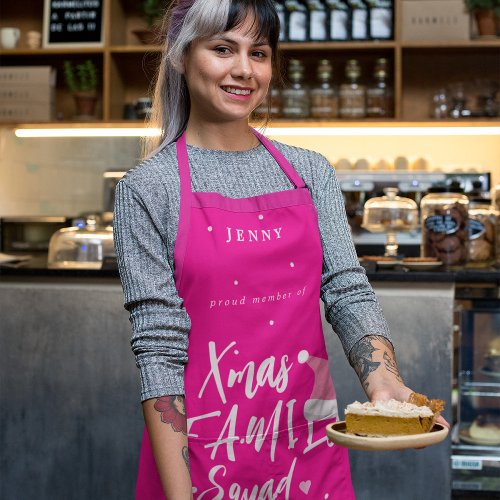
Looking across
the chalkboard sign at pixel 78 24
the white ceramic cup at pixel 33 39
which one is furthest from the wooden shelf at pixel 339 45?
the white ceramic cup at pixel 33 39

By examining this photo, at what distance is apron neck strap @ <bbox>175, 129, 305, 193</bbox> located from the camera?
146cm

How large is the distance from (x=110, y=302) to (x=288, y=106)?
2169 millimetres

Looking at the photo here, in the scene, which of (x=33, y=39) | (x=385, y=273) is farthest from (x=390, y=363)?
(x=33, y=39)

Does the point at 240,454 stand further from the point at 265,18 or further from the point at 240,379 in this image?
the point at 265,18

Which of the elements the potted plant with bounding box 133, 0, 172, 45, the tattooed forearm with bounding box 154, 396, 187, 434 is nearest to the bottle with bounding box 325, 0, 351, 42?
the potted plant with bounding box 133, 0, 172, 45

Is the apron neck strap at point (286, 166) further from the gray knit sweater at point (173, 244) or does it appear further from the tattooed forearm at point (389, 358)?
the tattooed forearm at point (389, 358)

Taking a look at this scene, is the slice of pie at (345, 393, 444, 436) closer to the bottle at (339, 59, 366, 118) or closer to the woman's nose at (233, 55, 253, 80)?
the woman's nose at (233, 55, 253, 80)

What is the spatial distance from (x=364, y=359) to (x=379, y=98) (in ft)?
11.3

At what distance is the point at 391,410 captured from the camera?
4.15 feet

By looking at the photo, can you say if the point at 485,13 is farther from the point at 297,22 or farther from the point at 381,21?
the point at 297,22

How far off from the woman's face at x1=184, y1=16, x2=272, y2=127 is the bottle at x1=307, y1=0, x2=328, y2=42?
11.1 feet

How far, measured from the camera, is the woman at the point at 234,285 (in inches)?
54.6

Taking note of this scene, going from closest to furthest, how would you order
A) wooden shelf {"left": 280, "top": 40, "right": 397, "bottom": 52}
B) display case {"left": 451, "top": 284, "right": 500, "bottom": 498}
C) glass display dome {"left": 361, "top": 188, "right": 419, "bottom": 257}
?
display case {"left": 451, "top": 284, "right": 500, "bottom": 498} < glass display dome {"left": 361, "top": 188, "right": 419, "bottom": 257} < wooden shelf {"left": 280, "top": 40, "right": 397, "bottom": 52}

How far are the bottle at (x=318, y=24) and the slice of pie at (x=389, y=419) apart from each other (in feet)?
12.1
